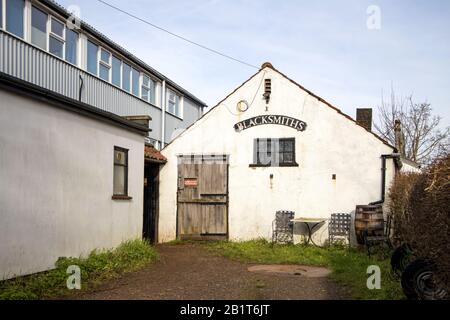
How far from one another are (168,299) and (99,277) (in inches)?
91.3

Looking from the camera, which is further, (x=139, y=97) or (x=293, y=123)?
(x=139, y=97)

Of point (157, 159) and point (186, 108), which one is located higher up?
point (186, 108)

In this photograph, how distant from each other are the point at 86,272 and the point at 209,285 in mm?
Result: 2465

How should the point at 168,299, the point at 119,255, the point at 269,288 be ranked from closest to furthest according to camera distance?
the point at 168,299
the point at 269,288
the point at 119,255

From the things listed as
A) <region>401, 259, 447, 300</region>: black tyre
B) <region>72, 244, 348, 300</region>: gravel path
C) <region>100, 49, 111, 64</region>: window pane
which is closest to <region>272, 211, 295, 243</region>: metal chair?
<region>72, 244, 348, 300</region>: gravel path

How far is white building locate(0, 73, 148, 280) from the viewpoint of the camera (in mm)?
7727

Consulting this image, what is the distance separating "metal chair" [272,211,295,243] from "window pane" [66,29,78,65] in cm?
1028

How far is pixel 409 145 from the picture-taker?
109 ft

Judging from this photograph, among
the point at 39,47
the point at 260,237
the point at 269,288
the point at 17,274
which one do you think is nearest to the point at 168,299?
the point at 269,288

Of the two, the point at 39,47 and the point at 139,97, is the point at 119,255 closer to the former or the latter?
the point at 39,47

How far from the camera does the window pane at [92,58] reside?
19344 mm

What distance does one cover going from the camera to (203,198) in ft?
49.7

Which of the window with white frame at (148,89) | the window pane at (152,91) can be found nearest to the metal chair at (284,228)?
the window with white frame at (148,89)
